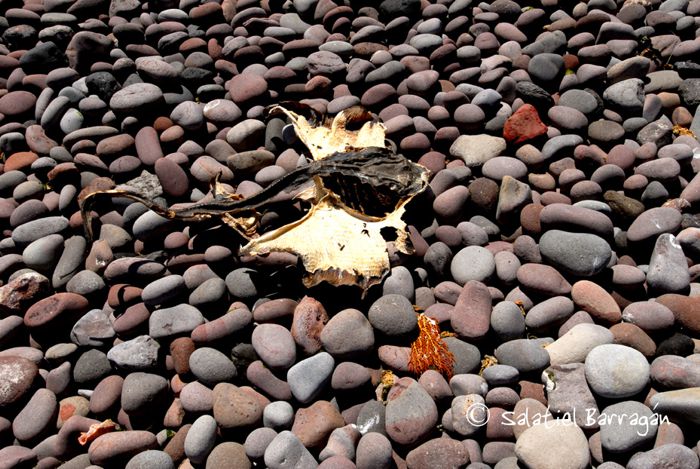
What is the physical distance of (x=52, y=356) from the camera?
254cm

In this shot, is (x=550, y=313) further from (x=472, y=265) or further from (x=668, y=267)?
(x=668, y=267)

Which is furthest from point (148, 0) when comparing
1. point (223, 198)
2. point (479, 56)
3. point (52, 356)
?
point (52, 356)

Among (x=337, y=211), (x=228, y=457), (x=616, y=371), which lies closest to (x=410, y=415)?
(x=228, y=457)

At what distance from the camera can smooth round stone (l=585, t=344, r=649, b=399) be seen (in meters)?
2.15

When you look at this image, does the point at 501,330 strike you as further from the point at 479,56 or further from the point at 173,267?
the point at 479,56

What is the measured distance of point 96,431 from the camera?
90.4 inches

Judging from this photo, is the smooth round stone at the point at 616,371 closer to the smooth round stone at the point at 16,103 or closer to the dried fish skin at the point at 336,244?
the dried fish skin at the point at 336,244

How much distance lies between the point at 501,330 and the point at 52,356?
7.11 ft

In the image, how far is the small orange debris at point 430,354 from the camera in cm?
232

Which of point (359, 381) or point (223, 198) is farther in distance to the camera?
point (223, 198)

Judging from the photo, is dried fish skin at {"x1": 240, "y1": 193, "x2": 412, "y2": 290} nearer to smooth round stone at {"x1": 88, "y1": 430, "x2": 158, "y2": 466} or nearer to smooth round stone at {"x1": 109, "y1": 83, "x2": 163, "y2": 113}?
smooth round stone at {"x1": 88, "y1": 430, "x2": 158, "y2": 466}

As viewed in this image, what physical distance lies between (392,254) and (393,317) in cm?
37

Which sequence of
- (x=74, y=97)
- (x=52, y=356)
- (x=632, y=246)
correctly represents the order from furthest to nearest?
(x=74, y=97), (x=632, y=246), (x=52, y=356)

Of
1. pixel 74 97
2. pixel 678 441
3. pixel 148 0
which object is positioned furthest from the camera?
pixel 148 0
